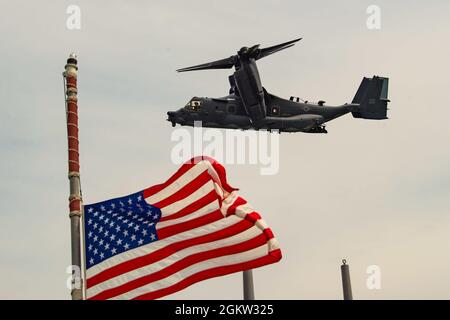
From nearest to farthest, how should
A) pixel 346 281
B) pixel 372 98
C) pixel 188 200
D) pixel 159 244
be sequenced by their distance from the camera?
pixel 159 244 < pixel 188 200 < pixel 346 281 < pixel 372 98

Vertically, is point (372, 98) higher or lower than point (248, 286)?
higher

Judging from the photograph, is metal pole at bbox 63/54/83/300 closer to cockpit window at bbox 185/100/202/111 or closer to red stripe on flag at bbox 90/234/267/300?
red stripe on flag at bbox 90/234/267/300

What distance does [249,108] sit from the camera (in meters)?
72.8

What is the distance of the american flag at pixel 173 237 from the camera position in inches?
847

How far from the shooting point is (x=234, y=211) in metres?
23.1

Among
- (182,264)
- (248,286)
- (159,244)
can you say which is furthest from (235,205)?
(248,286)

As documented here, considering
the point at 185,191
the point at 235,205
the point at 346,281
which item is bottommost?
the point at 346,281

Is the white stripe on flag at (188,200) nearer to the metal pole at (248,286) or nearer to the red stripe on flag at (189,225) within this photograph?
the red stripe on flag at (189,225)

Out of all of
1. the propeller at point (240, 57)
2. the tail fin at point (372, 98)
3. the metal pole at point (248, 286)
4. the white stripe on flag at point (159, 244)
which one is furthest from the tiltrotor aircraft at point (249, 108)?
the metal pole at point (248, 286)

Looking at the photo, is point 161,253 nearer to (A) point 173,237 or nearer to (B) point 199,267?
(A) point 173,237

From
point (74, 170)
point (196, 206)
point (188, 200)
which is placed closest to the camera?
point (74, 170)

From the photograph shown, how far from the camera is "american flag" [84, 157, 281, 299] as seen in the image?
21516mm

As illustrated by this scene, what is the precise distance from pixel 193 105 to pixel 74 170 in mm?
52655

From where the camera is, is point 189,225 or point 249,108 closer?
point 189,225
